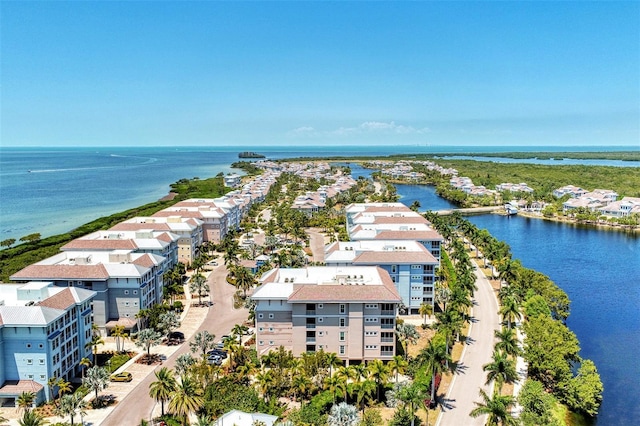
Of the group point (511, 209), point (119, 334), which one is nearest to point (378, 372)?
point (119, 334)

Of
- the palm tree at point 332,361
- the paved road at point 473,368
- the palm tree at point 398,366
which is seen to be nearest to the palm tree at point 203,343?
the palm tree at point 332,361

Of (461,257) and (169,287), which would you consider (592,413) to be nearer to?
(461,257)

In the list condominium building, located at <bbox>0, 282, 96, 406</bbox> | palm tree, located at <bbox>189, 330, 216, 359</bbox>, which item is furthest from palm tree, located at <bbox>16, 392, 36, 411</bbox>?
palm tree, located at <bbox>189, 330, 216, 359</bbox>

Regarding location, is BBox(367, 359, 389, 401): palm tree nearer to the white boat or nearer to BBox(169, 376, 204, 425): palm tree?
BBox(169, 376, 204, 425): palm tree

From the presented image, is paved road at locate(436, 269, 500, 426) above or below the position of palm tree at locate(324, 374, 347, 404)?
below

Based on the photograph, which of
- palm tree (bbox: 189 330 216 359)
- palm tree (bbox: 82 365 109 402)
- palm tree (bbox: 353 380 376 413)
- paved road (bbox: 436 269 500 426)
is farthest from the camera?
palm tree (bbox: 189 330 216 359)

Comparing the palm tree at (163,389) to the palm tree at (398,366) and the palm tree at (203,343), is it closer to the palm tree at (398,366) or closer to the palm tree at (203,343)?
the palm tree at (203,343)

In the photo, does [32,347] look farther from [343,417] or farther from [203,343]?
[343,417]
